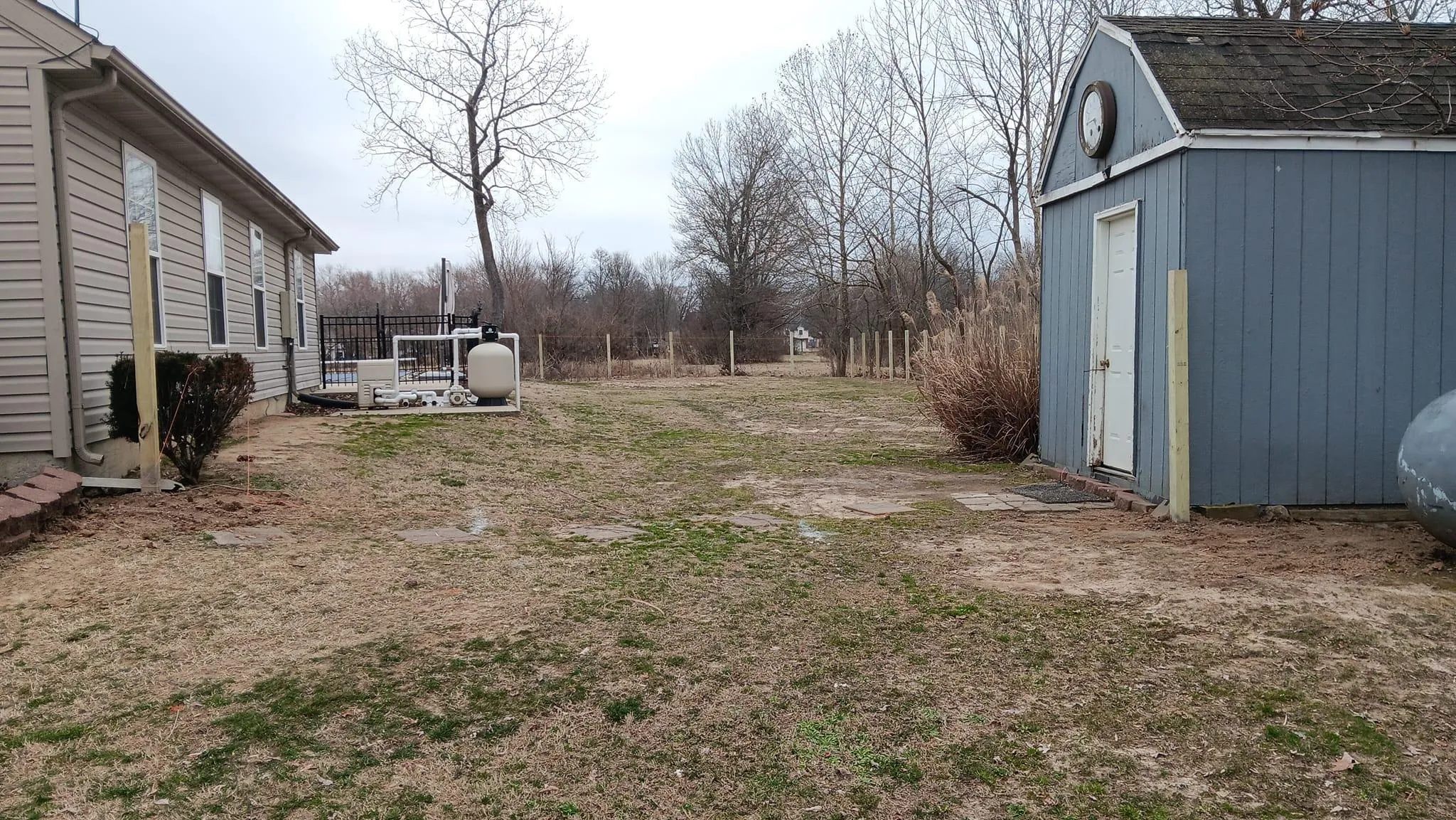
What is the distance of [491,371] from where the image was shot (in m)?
13.0

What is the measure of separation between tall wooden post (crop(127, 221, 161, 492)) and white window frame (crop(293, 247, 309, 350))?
27.5ft

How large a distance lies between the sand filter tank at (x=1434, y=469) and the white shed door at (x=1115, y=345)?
2.04m

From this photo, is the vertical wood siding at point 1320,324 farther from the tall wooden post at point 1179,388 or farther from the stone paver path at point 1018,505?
the stone paver path at point 1018,505

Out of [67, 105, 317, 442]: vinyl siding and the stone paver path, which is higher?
[67, 105, 317, 442]: vinyl siding

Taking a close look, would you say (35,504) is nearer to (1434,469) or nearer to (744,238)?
(1434,469)

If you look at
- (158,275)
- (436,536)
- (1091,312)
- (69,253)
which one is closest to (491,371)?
(158,275)

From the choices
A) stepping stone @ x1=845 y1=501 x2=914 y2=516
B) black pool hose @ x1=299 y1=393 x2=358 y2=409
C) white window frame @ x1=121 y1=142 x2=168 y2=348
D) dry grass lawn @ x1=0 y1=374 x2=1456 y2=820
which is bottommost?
dry grass lawn @ x1=0 y1=374 x2=1456 y2=820

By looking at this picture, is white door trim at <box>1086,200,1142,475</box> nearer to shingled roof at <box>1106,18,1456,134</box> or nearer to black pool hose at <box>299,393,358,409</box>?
shingled roof at <box>1106,18,1456,134</box>

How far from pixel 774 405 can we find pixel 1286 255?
38.0ft

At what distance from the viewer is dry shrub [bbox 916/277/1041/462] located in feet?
30.2

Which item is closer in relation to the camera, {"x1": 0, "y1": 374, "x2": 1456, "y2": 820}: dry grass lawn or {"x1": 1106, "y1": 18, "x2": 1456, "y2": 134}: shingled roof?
{"x1": 0, "y1": 374, "x2": 1456, "y2": 820}: dry grass lawn

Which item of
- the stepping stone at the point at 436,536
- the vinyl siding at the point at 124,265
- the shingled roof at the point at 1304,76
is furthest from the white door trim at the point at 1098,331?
the vinyl siding at the point at 124,265

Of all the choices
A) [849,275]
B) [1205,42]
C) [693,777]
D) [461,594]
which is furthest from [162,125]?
[849,275]

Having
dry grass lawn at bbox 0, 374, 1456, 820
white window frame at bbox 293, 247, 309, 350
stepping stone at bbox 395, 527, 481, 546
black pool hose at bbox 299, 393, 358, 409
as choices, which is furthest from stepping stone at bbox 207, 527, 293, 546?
white window frame at bbox 293, 247, 309, 350
